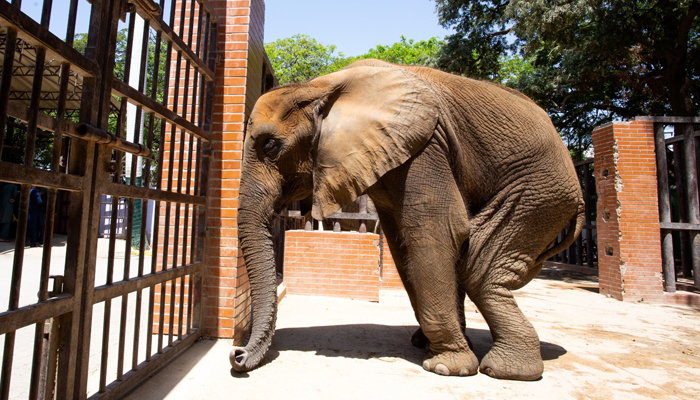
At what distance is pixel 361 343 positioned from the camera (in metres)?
4.01

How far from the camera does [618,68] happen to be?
1350 centimetres

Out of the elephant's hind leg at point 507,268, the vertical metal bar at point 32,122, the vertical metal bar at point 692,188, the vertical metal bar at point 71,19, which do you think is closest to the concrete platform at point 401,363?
the elephant's hind leg at point 507,268

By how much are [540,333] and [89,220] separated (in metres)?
4.62

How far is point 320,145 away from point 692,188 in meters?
8.83

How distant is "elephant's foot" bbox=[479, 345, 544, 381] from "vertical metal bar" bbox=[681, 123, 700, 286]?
7390mm

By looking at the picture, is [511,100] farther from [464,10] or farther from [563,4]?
[464,10]

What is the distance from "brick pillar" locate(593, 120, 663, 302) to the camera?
766cm

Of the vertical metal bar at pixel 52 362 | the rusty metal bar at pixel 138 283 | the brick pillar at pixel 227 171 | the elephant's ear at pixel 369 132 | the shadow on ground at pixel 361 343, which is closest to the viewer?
the vertical metal bar at pixel 52 362

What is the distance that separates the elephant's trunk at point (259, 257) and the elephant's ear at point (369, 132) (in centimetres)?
43

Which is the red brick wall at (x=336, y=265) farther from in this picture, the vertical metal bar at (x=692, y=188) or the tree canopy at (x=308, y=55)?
the tree canopy at (x=308, y=55)

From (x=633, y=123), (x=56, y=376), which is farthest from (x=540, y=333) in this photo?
(x=633, y=123)

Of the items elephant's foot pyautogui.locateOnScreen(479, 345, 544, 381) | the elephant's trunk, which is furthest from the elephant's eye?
elephant's foot pyautogui.locateOnScreen(479, 345, 544, 381)

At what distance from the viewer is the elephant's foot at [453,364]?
10.5ft

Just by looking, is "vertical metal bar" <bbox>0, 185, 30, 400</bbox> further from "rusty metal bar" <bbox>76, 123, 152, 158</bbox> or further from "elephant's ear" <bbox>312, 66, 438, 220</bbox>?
"elephant's ear" <bbox>312, 66, 438, 220</bbox>
